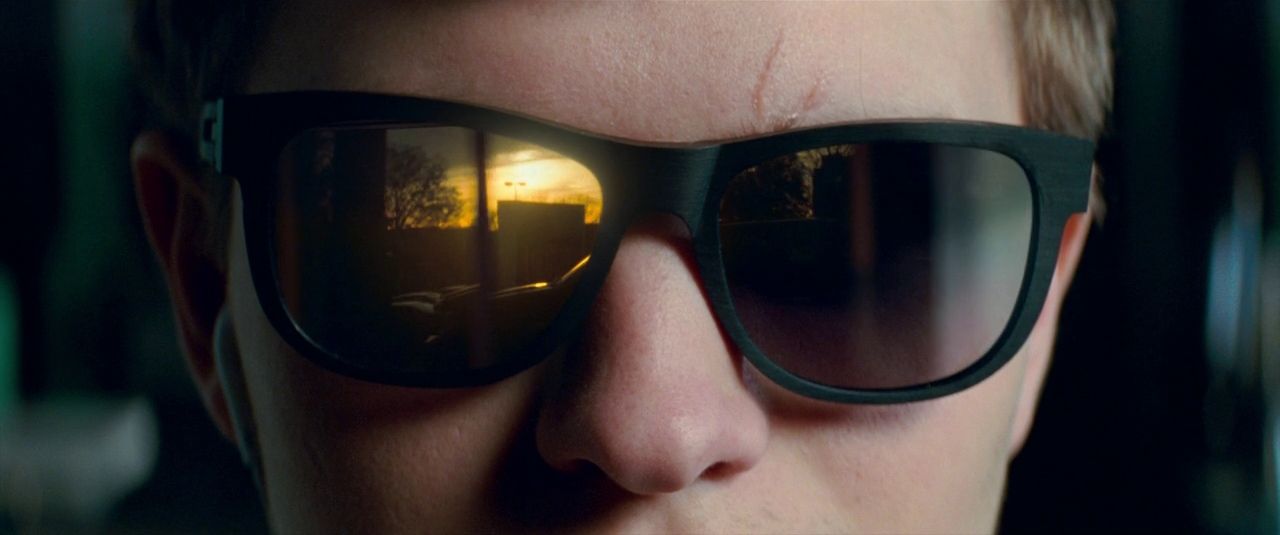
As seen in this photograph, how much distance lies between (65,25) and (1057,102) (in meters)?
1.70

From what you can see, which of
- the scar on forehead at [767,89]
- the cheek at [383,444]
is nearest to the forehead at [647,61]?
the scar on forehead at [767,89]

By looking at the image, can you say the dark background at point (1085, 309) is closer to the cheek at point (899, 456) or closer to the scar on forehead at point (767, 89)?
the cheek at point (899, 456)

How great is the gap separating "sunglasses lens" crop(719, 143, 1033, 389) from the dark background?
74cm

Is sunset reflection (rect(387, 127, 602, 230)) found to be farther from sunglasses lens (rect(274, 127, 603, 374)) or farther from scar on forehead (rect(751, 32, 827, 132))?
scar on forehead (rect(751, 32, 827, 132))

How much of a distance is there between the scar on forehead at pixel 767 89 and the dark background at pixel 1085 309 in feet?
2.77

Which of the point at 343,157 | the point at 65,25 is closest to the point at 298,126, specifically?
the point at 343,157

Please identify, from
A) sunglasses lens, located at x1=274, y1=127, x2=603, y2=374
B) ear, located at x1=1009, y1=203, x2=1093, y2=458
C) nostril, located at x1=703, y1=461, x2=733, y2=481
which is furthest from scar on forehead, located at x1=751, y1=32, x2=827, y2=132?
ear, located at x1=1009, y1=203, x2=1093, y2=458

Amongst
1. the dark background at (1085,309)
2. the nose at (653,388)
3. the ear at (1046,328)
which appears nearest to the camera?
the nose at (653,388)

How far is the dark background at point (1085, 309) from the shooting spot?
1.32 meters

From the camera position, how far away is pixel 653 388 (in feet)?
2.07

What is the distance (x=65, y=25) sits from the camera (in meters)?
1.78

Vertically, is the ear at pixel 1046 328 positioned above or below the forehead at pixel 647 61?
below

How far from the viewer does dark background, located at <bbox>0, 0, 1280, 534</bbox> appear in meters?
1.32

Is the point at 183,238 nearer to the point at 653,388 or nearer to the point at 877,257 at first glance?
the point at 653,388
